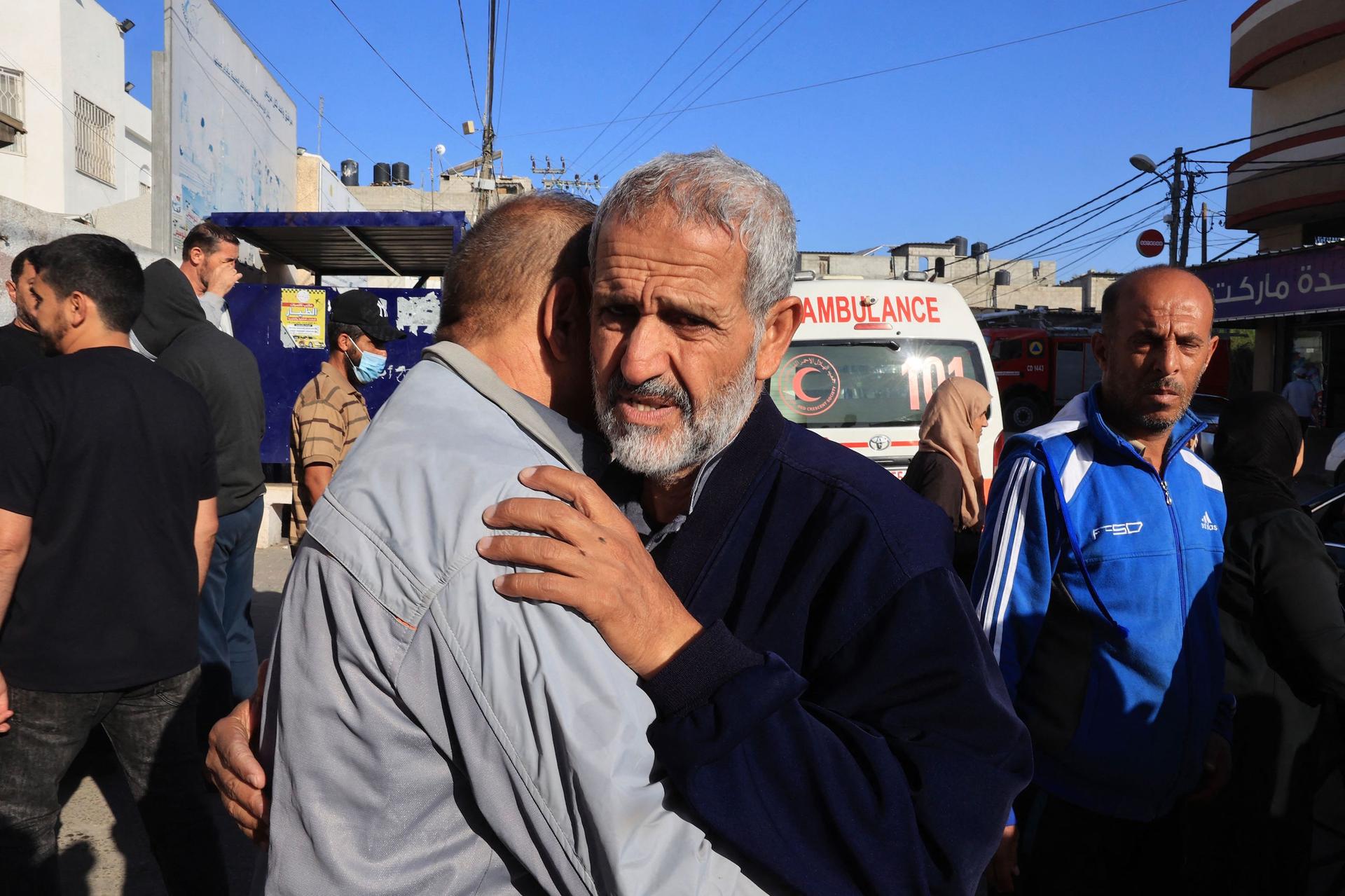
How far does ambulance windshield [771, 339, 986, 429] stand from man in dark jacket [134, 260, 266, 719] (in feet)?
11.4

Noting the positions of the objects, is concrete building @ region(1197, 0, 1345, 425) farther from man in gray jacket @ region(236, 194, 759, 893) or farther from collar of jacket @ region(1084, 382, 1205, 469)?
man in gray jacket @ region(236, 194, 759, 893)

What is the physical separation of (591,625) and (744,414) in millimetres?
588

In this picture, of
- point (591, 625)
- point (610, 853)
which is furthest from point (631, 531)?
point (610, 853)

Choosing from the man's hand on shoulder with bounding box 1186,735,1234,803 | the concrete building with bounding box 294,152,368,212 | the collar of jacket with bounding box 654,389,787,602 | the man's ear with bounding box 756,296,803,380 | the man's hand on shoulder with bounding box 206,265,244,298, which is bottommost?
the man's hand on shoulder with bounding box 1186,735,1234,803

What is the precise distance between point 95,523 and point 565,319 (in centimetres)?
200

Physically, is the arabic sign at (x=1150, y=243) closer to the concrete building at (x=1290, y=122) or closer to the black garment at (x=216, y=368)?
the concrete building at (x=1290, y=122)

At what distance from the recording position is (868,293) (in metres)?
6.90

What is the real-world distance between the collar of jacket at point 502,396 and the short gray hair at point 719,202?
1.06 feet

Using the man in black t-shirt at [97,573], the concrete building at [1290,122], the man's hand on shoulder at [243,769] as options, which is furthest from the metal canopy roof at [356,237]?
the concrete building at [1290,122]

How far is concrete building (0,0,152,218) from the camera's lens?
86.7ft

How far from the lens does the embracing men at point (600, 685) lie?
1101mm

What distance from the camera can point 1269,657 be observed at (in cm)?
288

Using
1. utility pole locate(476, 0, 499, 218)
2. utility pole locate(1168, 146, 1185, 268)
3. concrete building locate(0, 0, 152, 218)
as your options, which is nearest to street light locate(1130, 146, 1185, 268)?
utility pole locate(1168, 146, 1185, 268)

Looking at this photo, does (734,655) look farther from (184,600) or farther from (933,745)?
(184,600)
